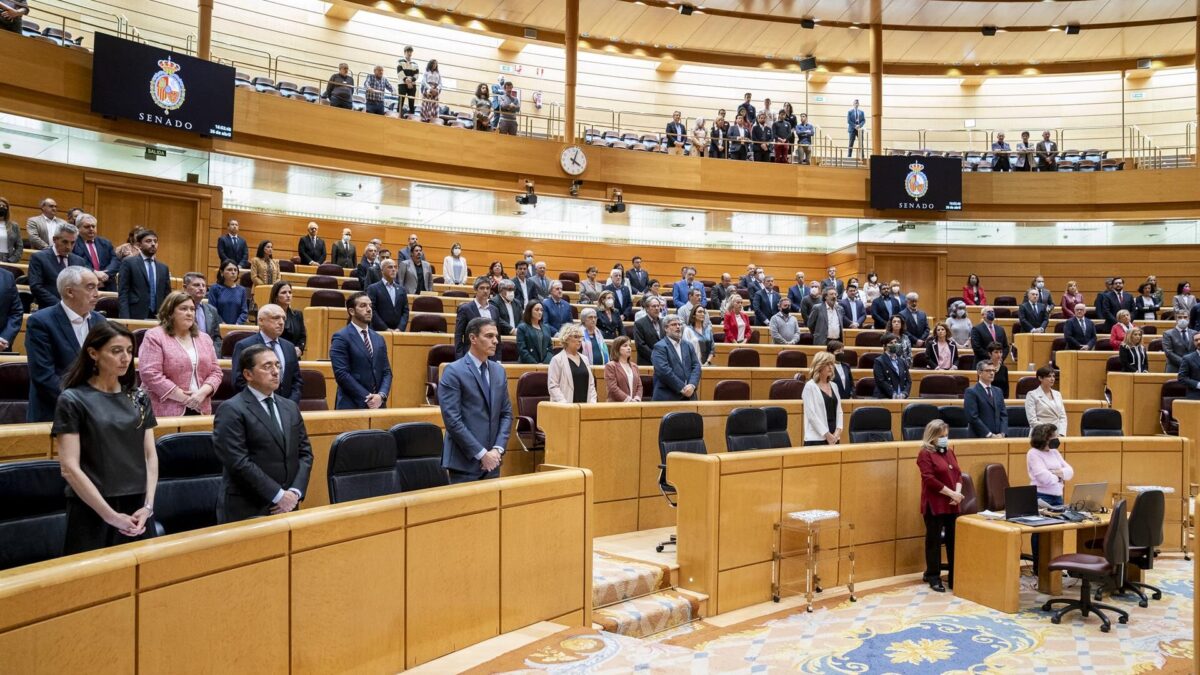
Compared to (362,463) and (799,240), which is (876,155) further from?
(362,463)

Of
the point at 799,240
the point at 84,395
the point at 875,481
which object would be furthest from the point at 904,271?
the point at 84,395

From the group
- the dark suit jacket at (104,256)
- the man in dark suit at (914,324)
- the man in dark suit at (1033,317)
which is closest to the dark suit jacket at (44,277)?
the dark suit jacket at (104,256)

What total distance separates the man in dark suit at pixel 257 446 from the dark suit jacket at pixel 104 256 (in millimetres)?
4927

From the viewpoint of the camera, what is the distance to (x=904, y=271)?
16781 mm

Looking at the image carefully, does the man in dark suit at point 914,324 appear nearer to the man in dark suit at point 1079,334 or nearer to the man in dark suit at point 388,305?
the man in dark suit at point 1079,334

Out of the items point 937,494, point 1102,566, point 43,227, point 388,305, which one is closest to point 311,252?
point 43,227

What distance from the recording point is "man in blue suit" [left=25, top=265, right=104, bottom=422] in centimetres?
396

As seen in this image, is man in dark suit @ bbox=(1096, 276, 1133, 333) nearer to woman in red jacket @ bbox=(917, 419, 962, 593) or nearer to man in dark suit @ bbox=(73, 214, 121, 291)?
woman in red jacket @ bbox=(917, 419, 962, 593)

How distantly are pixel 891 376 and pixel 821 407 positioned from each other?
218cm

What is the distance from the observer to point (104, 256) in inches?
304

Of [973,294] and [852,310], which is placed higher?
[973,294]

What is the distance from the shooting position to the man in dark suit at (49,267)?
620cm

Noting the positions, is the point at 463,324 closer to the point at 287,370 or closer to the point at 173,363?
the point at 287,370

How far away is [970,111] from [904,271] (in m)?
5.39
